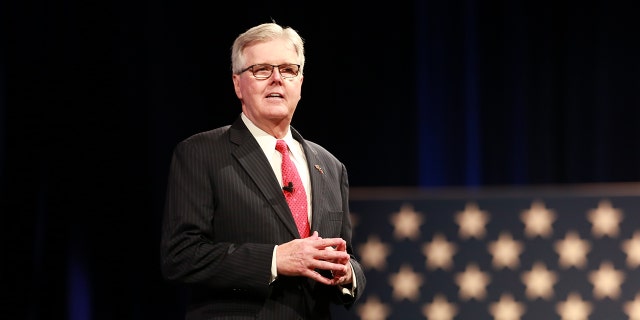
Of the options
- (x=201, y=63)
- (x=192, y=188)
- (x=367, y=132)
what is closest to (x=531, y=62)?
(x=367, y=132)

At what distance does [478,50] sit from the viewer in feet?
15.6

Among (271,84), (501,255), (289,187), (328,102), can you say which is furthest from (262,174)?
(328,102)

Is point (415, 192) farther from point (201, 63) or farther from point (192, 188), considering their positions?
point (201, 63)

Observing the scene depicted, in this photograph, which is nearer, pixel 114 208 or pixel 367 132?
pixel 114 208

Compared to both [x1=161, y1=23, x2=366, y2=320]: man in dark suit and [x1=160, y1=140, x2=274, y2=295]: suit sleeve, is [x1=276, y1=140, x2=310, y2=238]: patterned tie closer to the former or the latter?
[x1=161, y1=23, x2=366, y2=320]: man in dark suit

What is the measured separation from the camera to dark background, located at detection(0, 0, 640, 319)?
13.4 feet

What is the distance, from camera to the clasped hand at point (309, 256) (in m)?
1.87

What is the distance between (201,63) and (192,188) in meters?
2.64

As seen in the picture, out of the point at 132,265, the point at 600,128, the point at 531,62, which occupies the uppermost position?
the point at 531,62

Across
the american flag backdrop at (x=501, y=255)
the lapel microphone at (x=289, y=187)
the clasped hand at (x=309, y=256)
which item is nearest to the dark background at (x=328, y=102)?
the american flag backdrop at (x=501, y=255)

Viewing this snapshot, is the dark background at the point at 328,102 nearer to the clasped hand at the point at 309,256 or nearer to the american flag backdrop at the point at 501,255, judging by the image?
the american flag backdrop at the point at 501,255

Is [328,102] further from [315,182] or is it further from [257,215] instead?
[257,215]

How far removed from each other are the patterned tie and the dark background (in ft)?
7.47

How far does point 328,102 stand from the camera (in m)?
4.70
